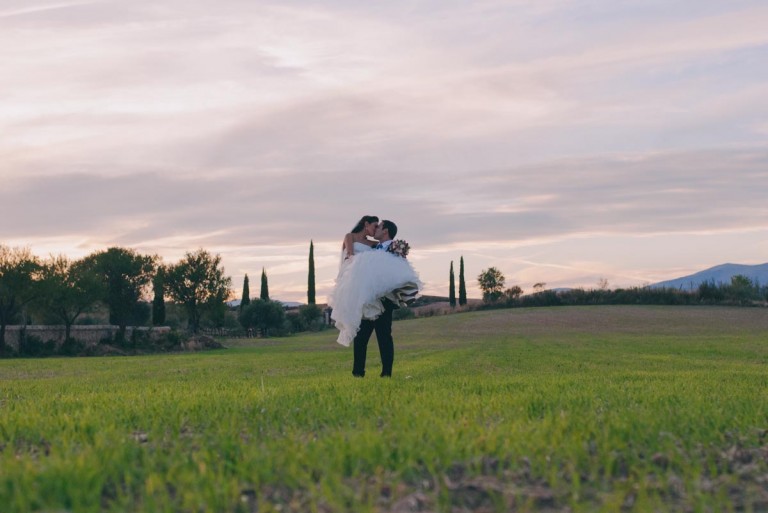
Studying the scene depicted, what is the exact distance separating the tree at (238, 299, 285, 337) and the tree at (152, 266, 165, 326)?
10276mm

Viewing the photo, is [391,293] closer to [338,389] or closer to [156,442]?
[338,389]

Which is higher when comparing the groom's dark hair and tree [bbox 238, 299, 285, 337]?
the groom's dark hair

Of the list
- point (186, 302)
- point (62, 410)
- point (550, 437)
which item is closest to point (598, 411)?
point (550, 437)

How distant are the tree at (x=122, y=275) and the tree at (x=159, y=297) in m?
1.58

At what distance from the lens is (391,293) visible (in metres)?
12.7

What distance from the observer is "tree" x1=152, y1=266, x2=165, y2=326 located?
309 feet

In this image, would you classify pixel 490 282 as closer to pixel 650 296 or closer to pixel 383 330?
pixel 650 296

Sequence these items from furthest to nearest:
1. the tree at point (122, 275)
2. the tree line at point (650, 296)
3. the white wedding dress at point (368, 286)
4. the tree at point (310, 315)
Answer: the tree at point (310, 315), the tree at point (122, 275), the tree line at point (650, 296), the white wedding dress at point (368, 286)

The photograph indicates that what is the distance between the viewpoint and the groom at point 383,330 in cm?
1284

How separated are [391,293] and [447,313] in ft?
258

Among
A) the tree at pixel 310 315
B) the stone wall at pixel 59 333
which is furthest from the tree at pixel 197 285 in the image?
the stone wall at pixel 59 333

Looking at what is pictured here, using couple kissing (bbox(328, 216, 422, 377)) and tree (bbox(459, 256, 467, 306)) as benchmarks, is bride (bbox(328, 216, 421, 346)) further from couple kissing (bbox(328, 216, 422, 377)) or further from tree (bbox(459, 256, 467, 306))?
tree (bbox(459, 256, 467, 306))

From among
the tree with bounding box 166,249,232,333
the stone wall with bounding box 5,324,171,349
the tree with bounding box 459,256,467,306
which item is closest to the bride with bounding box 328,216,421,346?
the stone wall with bounding box 5,324,171,349

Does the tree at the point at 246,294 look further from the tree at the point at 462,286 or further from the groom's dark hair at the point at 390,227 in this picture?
the groom's dark hair at the point at 390,227
